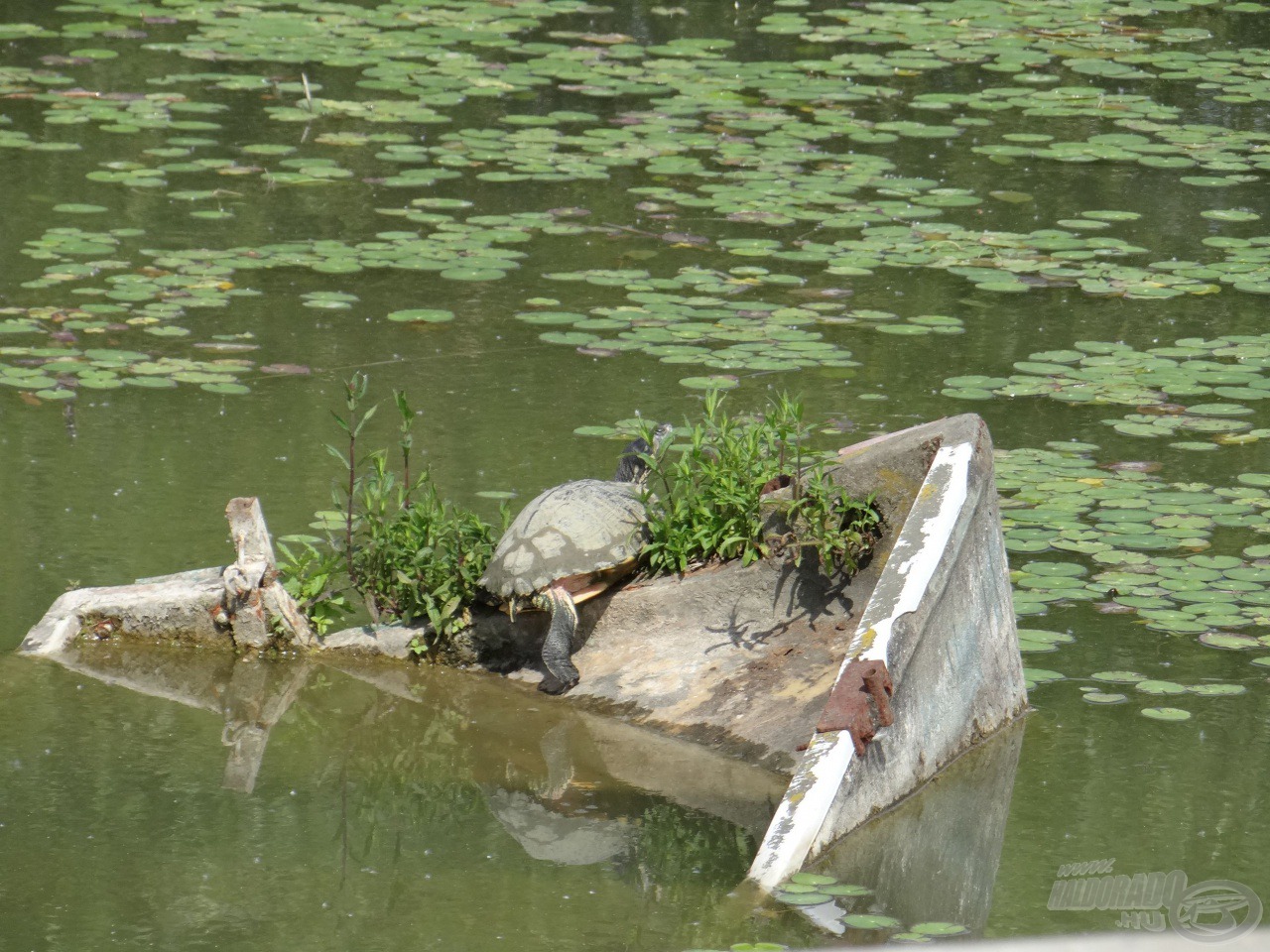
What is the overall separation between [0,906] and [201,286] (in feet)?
14.4

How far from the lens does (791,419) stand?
5.18m

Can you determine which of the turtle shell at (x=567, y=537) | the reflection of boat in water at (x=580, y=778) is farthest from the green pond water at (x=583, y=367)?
the turtle shell at (x=567, y=537)

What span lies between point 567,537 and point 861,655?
3.43 feet

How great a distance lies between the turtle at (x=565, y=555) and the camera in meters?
4.98

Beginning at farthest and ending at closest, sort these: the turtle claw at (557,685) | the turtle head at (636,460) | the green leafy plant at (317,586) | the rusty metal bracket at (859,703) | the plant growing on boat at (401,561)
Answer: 1. the turtle head at (636,460)
2. the green leafy plant at (317,586)
3. the plant growing on boat at (401,561)
4. the turtle claw at (557,685)
5. the rusty metal bracket at (859,703)

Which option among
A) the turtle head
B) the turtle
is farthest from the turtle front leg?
the turtle head

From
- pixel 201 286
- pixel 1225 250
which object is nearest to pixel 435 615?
pixel 201 286

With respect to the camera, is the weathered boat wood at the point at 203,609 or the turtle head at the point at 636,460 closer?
the weathered boat wood at the point at 203,609

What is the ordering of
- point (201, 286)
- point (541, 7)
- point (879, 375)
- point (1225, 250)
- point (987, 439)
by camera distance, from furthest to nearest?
point (541, 7) → point (1225, 250) → point (201, 286) → point (879, 375) → point (987, 439)

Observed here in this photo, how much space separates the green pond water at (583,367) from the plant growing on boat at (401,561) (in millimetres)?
243

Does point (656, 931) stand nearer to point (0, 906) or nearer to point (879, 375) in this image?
point (0, 906)

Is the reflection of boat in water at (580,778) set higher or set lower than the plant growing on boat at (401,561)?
lower

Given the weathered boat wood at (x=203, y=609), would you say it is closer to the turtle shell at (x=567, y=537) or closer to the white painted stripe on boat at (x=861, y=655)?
the turtle shell at (x=567, y=537)

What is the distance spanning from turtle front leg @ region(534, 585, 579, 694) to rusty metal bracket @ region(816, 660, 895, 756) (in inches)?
39.9
